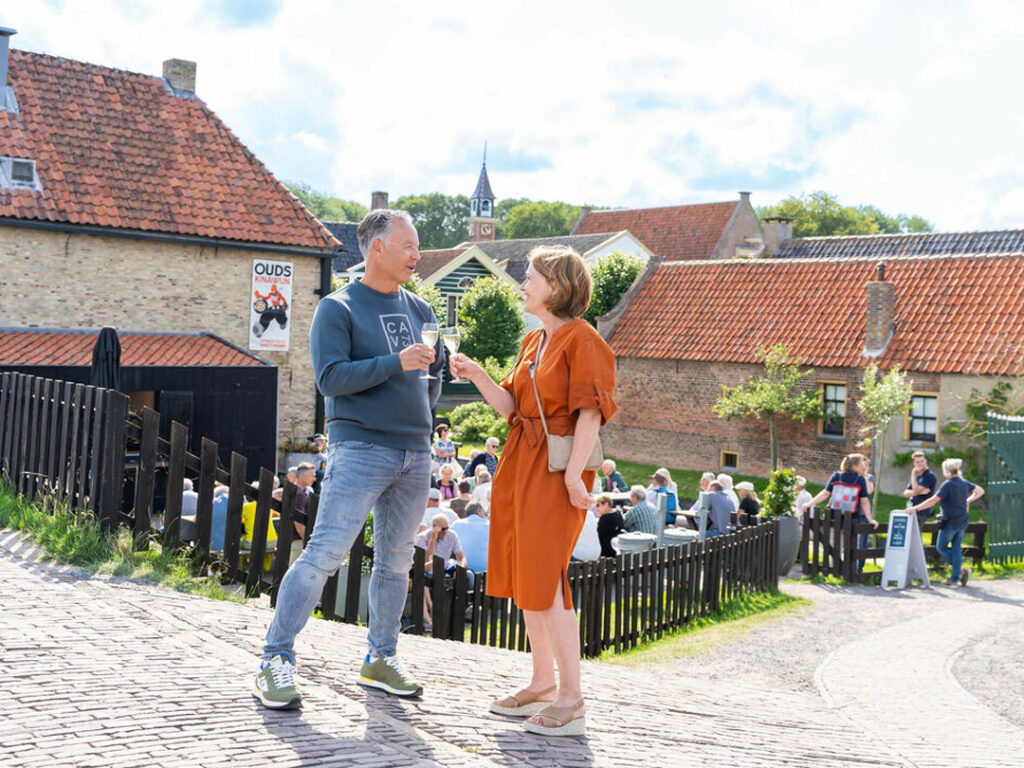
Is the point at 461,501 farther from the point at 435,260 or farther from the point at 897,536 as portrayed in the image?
the point at 435,260

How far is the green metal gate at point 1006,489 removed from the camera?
1688cm

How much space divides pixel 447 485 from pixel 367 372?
1106cm

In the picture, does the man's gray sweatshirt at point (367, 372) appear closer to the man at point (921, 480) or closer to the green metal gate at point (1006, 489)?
the man at point (921, 480)

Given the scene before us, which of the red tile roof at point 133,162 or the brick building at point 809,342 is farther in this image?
the brick building at point 809,342

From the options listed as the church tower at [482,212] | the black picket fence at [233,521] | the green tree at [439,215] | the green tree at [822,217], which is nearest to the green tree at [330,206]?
the green tree at [439,215]

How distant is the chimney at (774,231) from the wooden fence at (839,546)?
35.2 m

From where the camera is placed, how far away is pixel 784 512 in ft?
50.1

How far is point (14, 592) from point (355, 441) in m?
2.89

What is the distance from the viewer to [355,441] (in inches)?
171

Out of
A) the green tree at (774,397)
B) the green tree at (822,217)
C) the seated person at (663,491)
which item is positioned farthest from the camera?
the green tree at (822,217)

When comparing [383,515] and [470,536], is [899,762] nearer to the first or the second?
[383,515]

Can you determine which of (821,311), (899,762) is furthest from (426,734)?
(821,311)

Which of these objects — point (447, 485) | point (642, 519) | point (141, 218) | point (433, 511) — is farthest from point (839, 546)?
point (141, 218)

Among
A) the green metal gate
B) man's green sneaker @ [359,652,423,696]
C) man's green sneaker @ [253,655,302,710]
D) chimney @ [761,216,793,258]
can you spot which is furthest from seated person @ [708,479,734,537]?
chimney @ [761,216,793,258]
